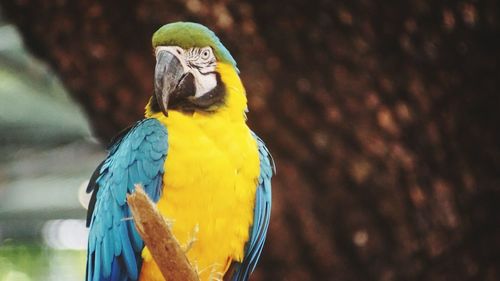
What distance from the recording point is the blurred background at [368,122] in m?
1.44

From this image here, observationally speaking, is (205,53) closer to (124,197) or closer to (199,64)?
(199,64)

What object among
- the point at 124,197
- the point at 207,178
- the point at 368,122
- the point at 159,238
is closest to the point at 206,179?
the point at 207,178

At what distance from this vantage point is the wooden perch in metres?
0.85

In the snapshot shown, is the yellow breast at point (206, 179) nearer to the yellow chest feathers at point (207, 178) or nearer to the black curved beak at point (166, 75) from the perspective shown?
the yellow chest feathers at point (207, 178)

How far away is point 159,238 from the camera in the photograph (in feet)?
2.91

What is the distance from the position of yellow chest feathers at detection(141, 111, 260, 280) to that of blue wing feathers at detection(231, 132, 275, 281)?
2 centimetres

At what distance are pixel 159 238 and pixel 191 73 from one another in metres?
0.25

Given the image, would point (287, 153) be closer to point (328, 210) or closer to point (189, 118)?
point (328, 210)

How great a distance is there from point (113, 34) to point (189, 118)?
0.86ft

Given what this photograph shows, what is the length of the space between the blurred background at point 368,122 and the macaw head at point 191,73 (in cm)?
23

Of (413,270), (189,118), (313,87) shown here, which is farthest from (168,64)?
(413,270)

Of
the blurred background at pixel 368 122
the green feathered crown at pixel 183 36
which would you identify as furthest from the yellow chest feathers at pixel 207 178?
the blurred background at pixel 368 122

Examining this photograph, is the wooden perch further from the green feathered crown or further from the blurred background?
the blurred background

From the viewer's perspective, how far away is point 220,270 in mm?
1227
